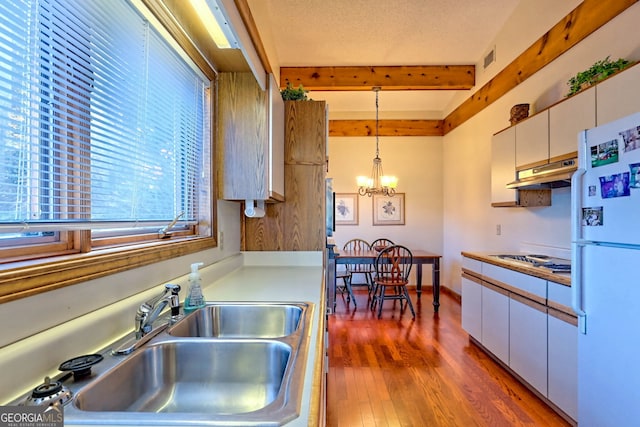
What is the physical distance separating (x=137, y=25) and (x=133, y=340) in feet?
3.59

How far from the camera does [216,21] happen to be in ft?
3.08

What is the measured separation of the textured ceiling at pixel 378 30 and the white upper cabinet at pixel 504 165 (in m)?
1.28

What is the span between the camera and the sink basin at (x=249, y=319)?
1.28 meters

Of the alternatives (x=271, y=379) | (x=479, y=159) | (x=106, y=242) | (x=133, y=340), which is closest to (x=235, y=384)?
(x=271, y=379)

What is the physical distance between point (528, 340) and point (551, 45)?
2530 millimetres

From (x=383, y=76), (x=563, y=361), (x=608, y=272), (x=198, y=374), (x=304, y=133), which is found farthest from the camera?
(x=383, y=76)

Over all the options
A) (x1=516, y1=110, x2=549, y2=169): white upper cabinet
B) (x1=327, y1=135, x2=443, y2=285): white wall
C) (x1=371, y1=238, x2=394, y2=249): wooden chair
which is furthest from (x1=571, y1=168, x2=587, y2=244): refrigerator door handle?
(x1=327, y1=135, x2=443, y2=285): white wall

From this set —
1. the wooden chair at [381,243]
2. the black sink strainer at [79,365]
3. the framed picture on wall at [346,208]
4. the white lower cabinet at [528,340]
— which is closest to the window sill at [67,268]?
the black sink strainer at [79,365]

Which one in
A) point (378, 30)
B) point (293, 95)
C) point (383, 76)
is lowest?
point (293, 95)

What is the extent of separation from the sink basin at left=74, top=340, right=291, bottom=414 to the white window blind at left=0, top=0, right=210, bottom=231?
45cm

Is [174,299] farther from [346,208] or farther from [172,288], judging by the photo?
[346,208]

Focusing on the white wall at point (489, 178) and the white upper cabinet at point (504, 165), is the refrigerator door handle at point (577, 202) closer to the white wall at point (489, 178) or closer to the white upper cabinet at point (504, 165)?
the white wall at point (489, 178)

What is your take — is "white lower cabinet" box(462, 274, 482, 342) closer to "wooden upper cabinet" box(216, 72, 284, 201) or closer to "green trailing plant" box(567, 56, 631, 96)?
"green trailing plant" box(567, 56, 631, 96)

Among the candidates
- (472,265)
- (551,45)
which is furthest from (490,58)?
(472,265)
